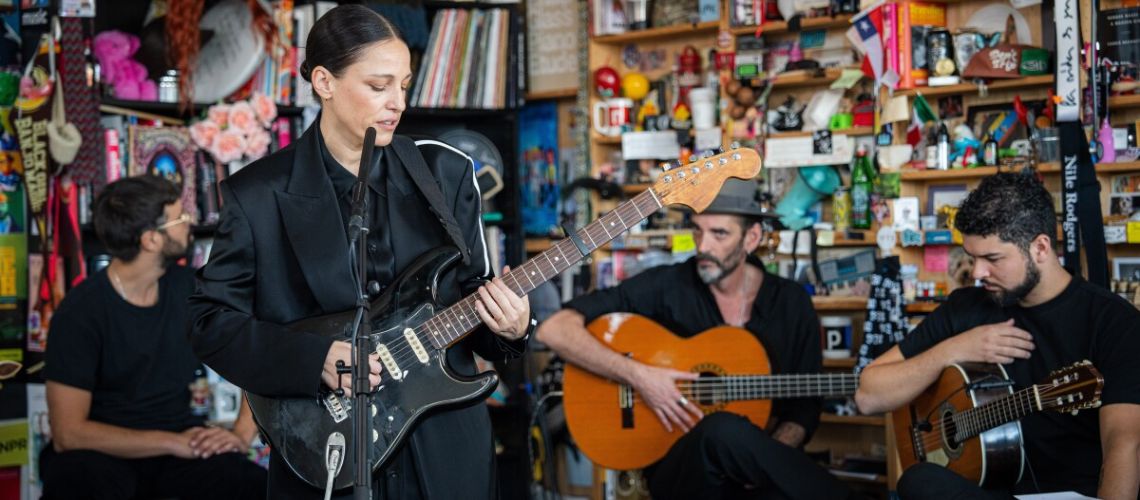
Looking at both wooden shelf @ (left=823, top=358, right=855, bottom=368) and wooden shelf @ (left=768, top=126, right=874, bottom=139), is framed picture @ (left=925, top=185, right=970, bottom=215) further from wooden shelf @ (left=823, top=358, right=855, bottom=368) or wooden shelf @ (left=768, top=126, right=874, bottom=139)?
wooden shelf @ (left=823, top=358, right=855, bottom=368)

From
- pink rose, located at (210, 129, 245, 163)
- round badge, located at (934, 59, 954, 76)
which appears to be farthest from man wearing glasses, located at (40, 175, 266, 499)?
round badge, located at (934, 59, 954, 76)

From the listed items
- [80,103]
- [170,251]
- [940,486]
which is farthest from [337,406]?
[80,103]

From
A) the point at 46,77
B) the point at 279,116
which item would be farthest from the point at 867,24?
the point at 46,77

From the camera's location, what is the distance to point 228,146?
421cm

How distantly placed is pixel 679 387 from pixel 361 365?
2.01 m

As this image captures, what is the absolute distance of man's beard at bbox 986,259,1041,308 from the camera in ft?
9.18

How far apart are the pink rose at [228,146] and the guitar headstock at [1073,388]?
9.63 ft

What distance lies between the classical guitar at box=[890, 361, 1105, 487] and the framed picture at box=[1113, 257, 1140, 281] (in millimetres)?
1079

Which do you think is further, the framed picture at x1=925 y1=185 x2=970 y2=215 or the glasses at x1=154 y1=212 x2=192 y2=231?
the framed picture at x1=925 y1=185 x2=970 y2=215

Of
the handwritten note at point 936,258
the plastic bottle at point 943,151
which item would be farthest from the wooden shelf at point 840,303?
the plastic bottle at point 943,151

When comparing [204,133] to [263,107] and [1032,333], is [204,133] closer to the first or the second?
[263,107]

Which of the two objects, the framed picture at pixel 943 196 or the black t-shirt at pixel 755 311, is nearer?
the black t-shirt at pixel 755 311

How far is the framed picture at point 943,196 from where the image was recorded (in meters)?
4.05

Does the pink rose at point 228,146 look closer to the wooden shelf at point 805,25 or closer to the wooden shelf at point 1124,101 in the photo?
the wooden shelf at point 805,25
